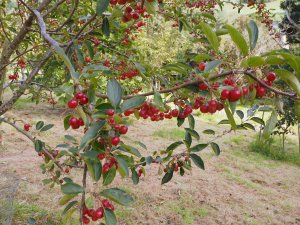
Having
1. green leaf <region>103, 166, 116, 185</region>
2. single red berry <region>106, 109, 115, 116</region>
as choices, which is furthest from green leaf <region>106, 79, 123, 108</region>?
green leaf <region>103, 166, 116, 185</region>

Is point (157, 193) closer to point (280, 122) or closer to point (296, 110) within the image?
point (296, 110)

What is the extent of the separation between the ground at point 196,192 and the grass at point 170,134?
0.73 meters

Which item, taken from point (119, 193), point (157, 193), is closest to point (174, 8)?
point (119, 193)

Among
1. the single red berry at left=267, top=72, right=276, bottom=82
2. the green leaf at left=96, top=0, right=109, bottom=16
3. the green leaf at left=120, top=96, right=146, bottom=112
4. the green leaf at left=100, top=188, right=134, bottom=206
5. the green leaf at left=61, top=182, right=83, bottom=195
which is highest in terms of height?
the green leaf at left=96, top=0, right=109, bottom=16

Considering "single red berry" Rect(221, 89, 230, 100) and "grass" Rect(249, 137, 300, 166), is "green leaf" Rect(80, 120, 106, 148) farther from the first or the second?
"grass" Rect(249, 137, 300, 166)

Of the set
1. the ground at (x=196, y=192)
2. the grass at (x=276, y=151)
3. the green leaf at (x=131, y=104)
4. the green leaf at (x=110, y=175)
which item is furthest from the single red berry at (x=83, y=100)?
the grass at (x=276, y=151)

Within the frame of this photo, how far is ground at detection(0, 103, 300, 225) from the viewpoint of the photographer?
12.0ft

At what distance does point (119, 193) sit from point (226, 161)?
5.59 m

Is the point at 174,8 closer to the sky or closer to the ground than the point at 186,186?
closer to the sky

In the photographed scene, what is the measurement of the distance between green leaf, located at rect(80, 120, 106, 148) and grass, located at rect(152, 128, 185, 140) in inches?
267

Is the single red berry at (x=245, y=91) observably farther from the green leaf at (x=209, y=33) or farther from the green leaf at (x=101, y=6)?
the green leaf at (x=101, y=6)

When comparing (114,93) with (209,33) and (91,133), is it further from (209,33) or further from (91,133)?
(209,33)

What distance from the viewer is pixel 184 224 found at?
360cm

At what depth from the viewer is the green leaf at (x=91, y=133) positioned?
2.97 feet
